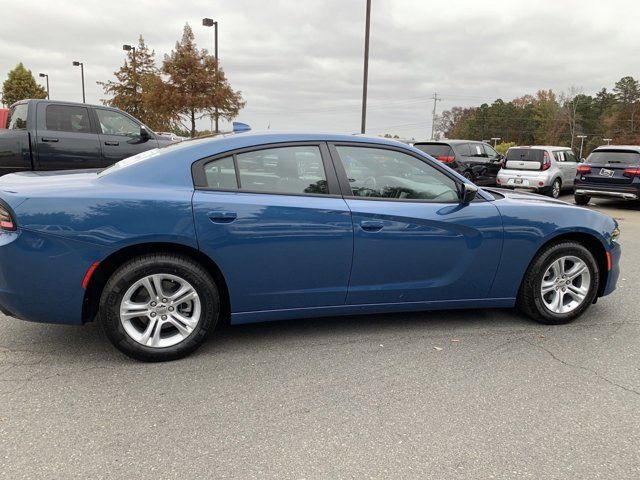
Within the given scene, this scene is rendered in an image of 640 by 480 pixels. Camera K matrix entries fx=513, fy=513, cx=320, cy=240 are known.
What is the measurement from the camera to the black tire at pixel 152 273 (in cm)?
315

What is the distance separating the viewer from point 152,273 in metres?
3.20

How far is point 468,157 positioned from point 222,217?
12962mm

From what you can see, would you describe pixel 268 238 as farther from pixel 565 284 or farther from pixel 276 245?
pixel 565 284

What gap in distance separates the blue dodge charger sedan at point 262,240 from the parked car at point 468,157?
10439 millimetres

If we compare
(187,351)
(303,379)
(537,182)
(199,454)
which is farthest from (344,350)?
(537,182)

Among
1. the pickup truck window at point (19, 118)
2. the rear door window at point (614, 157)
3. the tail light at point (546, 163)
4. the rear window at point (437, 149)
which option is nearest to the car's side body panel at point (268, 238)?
the pickup truck window at point (19, 118)

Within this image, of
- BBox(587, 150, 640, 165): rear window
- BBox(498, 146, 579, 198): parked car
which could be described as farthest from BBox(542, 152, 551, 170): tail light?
BBox(587, 150, 640, 165): rear window

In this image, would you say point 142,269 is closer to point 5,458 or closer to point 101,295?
point 101,295

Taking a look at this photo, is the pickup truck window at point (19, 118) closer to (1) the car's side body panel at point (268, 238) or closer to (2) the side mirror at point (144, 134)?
(2) the side mirror at point (144, 134)

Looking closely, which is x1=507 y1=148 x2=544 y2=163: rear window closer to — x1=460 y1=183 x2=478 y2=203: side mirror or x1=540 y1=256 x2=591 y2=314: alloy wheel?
x1=540 y1=256 x2=591 y2=314: alloy wheel

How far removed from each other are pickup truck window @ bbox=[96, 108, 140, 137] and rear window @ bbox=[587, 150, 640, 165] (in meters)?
Result: 10.7

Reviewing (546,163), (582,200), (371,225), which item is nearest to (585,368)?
(371,225)

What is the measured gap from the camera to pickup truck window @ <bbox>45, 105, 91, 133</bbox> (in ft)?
28.5

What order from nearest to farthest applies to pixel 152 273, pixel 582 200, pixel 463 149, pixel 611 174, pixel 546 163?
pixel 152 273 → pixel 611 174 → pixel 582 200 → pixel 546 163 → pixel 463 149
